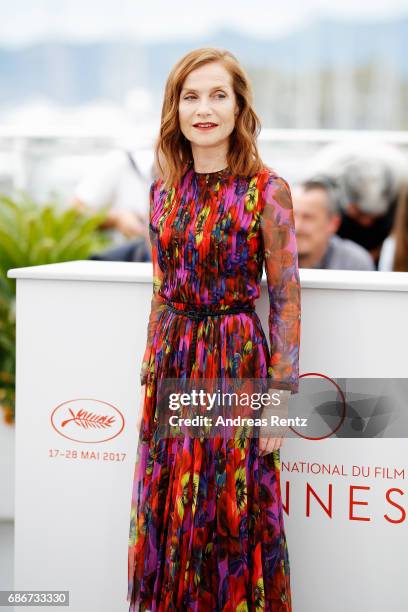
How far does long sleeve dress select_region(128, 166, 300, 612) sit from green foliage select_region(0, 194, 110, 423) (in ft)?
6.03

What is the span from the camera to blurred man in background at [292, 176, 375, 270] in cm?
403

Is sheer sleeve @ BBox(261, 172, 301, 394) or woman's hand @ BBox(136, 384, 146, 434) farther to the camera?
woman's hand @ BBox(136, 384, 146, 434)

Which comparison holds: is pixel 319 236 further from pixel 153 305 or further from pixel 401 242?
pixel 153 305

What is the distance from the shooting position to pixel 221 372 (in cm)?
217

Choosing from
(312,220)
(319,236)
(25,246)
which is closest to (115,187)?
(25,246)

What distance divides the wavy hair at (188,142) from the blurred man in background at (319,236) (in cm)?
183

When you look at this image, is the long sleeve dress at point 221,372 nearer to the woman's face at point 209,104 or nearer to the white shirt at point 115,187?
the woman's face at point 209,104

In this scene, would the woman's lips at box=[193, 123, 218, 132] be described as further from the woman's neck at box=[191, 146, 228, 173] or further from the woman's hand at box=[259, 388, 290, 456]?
the woman's hand at box=[259, 388, 290, 456]

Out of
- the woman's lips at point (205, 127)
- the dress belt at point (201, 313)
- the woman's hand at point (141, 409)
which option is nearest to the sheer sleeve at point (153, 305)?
the woman's hand at point (141, 409)

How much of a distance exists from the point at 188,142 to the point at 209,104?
16 cm

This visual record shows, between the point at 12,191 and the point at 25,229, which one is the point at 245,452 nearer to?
the point at 25,229

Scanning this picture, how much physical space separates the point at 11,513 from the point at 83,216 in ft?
5.24

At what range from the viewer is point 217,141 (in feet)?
7.08

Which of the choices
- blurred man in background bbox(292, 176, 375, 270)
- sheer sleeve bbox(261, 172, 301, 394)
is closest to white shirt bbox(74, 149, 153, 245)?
blurred man in background bbox(292, 176, 375, 270)
